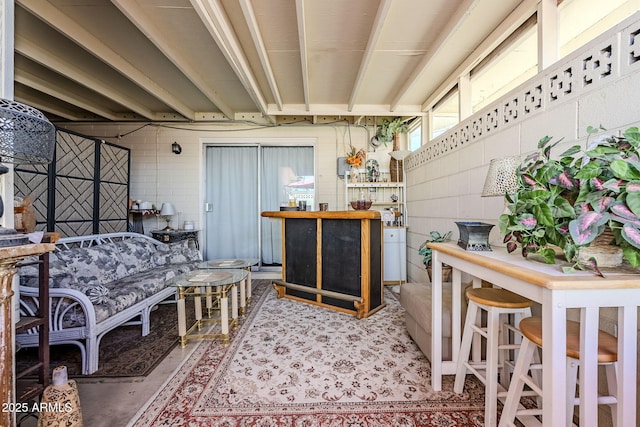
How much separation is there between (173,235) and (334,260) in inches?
109

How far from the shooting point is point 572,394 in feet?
3.20

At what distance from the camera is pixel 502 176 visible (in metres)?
1.32

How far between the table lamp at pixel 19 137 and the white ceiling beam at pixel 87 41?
1737 mm

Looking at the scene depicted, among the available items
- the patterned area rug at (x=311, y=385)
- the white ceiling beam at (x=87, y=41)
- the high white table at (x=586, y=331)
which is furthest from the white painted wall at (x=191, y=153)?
the high white table at (x=586, y=331)

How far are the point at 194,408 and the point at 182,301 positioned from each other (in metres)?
0.86

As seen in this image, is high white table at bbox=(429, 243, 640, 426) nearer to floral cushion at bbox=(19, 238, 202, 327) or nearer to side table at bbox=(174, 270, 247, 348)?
side table at bbox=(174, 270, 247, 348)

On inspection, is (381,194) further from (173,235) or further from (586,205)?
(586,205)

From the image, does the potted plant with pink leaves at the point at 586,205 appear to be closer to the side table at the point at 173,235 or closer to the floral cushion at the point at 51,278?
the floral cushion at the point at 51,278

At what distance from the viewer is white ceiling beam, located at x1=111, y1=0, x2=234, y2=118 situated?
2002mm

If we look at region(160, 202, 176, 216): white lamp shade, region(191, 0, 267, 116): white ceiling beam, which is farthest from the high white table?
region(160, 202, 176, 216): white lamp shade

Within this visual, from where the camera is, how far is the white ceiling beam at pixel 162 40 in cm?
200

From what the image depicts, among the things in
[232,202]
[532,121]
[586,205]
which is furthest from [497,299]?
[232,202]

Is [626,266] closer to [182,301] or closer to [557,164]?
[557,164]

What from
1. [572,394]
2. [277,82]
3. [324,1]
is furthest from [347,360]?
[277,82]
